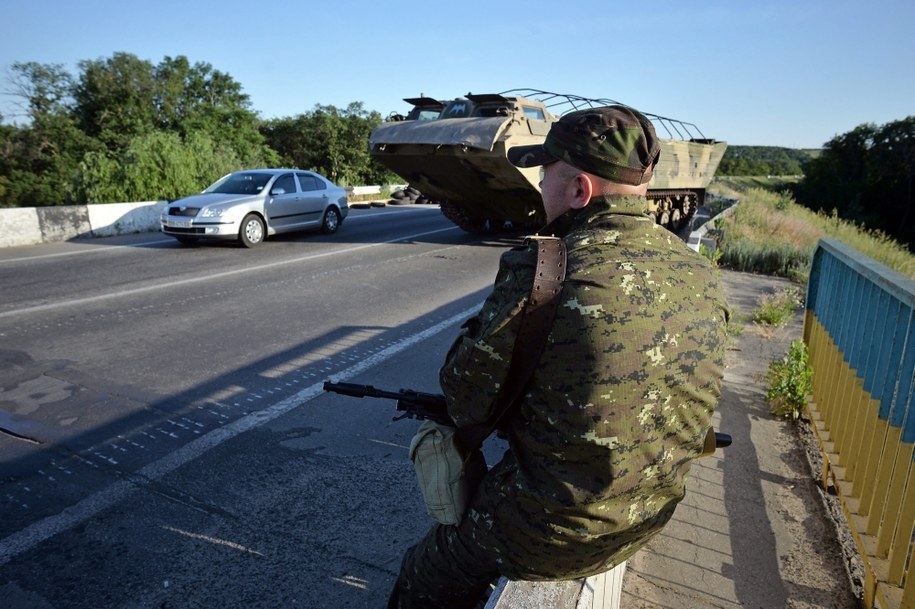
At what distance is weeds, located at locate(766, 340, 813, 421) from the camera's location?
13.9 ft

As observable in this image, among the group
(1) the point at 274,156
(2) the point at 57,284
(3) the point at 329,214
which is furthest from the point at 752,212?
(1) the point at 274,156

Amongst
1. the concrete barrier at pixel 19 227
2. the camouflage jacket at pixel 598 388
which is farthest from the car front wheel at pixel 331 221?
the camouflage jacket at pixel 598 388

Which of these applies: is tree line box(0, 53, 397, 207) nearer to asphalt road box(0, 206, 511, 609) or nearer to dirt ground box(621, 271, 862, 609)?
asphalt road box(0, 206, 511, 609)

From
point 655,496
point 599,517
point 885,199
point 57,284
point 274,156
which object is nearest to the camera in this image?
point 599,517

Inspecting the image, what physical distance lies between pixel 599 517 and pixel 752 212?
627 inches

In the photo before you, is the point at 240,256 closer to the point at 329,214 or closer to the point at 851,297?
the point at 329,214

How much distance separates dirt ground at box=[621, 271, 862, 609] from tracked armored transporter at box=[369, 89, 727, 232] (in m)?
6.57

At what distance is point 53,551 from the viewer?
2605 mm

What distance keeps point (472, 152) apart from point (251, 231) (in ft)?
14.5

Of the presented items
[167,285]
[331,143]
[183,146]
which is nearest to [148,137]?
[183,146]

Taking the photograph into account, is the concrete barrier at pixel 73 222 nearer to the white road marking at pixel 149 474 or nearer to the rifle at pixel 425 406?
the white road marking at pixel 149 474

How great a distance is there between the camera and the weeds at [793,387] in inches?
167

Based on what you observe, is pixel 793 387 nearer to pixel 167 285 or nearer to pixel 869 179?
pixel 167 285

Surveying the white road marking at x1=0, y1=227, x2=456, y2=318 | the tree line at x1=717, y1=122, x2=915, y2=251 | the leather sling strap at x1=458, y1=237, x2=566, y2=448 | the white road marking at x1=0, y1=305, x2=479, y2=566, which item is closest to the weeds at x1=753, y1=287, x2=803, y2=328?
the white road marking at x1=0, y1=305, x2=479, y2=566
